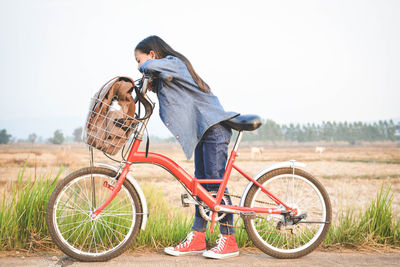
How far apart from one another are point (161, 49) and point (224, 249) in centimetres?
166

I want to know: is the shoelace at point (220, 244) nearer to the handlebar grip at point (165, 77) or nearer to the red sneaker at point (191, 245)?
the red sneaker at point (191, 245)

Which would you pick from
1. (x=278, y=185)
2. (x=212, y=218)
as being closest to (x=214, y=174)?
(x=212, y=218)

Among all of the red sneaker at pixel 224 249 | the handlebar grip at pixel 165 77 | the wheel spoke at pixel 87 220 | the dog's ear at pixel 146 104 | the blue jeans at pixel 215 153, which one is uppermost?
the handlebar grip at pixel 165 77

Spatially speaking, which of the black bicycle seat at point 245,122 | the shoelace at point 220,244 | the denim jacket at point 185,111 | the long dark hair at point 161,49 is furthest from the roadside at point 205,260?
the long dark hair at point 161,49

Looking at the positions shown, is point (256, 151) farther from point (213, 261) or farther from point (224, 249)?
point (213, 261)

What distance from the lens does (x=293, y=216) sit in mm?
3135

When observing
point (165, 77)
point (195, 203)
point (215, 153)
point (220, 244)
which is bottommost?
point (220, 244)

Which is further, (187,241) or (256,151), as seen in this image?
(256,151)

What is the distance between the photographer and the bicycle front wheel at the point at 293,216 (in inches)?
122

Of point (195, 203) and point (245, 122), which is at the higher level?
point (245, 122)

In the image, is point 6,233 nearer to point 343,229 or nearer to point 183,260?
point 183,260

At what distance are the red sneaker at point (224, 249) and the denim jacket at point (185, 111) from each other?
77cm

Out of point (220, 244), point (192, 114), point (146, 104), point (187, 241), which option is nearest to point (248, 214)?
point (220, 244)

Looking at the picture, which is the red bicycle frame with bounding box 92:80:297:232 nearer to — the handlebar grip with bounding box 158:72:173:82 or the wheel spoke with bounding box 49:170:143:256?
the wheel spoke with bounding box 49:170:143:256
